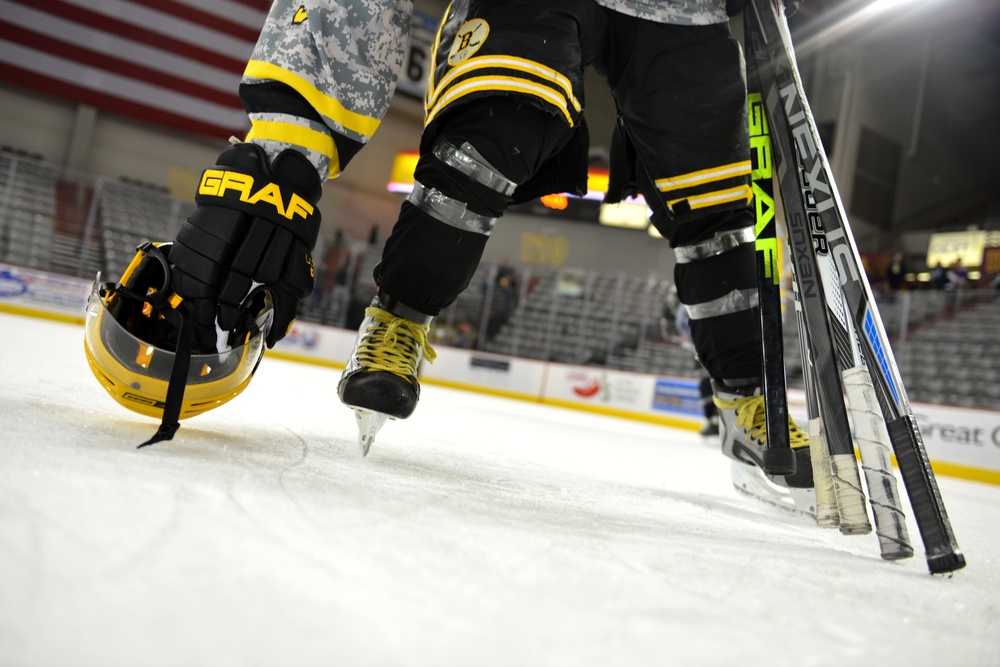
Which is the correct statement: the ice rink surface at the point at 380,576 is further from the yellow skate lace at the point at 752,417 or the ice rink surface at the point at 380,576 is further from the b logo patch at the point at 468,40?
the b logo patch at the point at 468,40

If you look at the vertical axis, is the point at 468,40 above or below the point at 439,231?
above

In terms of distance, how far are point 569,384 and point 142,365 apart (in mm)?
7037

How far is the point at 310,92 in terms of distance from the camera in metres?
0.97

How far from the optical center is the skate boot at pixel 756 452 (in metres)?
1.17

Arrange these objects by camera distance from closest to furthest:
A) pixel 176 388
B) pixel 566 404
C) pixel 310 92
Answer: pixel 176 388 < pixel 310 92 < pixel 566 404

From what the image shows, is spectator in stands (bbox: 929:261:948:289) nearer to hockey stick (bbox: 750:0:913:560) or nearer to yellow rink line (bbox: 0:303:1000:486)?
yellow rink line (bbox: 0:303:1000:486)

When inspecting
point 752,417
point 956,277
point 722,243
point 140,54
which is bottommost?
point 752,417

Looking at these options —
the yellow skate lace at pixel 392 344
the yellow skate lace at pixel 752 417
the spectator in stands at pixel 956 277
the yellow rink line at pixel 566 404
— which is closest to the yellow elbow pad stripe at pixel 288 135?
the yellow skate lace at pixel 392 344

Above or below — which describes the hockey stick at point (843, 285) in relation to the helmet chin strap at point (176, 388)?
above

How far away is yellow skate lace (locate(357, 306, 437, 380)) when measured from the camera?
1.05 metres

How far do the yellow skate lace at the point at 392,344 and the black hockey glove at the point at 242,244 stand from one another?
17 centimetres

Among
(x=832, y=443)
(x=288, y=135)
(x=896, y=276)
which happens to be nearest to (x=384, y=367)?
(x=288, y=135)

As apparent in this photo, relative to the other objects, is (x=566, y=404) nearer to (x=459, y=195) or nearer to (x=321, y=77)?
(x=459, y=195)

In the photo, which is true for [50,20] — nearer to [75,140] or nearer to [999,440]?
[75,140]
